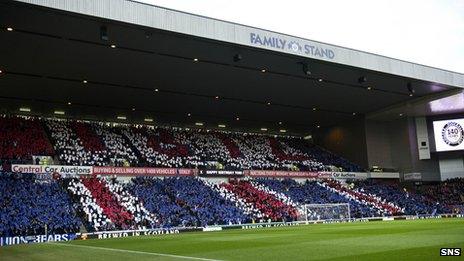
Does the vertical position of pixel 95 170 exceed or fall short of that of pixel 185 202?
it exceeds it

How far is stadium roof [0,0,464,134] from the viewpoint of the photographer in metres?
27.0

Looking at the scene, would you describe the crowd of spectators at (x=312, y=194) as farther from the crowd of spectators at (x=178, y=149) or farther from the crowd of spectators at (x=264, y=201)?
the crowd of spectators at (x=178, y=149)

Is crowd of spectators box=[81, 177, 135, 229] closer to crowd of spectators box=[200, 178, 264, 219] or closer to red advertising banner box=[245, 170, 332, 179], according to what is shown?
crowd of spectators box=[200, 178, 264, 219]

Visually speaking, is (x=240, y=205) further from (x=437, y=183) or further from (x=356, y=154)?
(x=437, y=183)

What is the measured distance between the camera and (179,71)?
35.8m

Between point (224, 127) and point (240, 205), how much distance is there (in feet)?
59.1

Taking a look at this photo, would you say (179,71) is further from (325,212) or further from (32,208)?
(325,212)

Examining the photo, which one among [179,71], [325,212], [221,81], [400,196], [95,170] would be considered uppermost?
[179,71]

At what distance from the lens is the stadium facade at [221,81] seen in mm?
27562

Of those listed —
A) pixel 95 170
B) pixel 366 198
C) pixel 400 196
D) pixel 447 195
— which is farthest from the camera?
pixel 447 195

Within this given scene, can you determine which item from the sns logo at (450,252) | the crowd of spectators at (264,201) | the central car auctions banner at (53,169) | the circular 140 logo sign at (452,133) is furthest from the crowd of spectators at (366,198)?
the sns logo at (450,252)

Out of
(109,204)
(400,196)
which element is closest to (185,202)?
(109,204)

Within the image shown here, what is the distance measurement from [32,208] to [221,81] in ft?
57.3

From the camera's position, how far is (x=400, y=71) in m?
39.5
